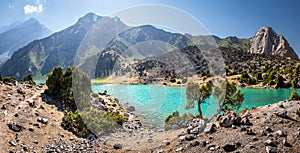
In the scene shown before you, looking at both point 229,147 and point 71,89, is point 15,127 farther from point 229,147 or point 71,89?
point 229,147

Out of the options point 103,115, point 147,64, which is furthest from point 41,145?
point 147,64

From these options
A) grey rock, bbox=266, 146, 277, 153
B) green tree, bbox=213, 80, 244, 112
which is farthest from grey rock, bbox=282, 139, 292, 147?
green tree, bbox=213, 80, 244, 112

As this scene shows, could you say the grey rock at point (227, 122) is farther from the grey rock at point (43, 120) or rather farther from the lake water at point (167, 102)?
the grey rock at point (43, 120)

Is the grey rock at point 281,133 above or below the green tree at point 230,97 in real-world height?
below

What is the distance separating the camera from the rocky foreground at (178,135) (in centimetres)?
1319

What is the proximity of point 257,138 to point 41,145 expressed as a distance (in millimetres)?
15542

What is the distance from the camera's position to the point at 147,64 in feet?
532

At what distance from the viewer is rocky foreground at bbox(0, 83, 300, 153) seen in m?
13.2

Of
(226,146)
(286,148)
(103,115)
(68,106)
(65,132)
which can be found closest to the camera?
(286,148)

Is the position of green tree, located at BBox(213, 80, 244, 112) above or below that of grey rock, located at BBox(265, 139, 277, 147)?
above

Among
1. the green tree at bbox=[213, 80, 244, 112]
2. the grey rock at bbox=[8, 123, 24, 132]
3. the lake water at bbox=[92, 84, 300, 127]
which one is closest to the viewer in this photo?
the grey rock at bbox=[8, 123, 24, 132]

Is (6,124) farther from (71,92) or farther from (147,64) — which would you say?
(147,64)

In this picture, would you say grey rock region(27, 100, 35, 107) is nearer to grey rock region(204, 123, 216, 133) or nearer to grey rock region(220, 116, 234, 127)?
grey rock region(204, 123, 216, 133)

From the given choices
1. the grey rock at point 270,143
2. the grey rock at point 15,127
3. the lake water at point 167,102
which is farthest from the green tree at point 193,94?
the grey rock at point 15,127
